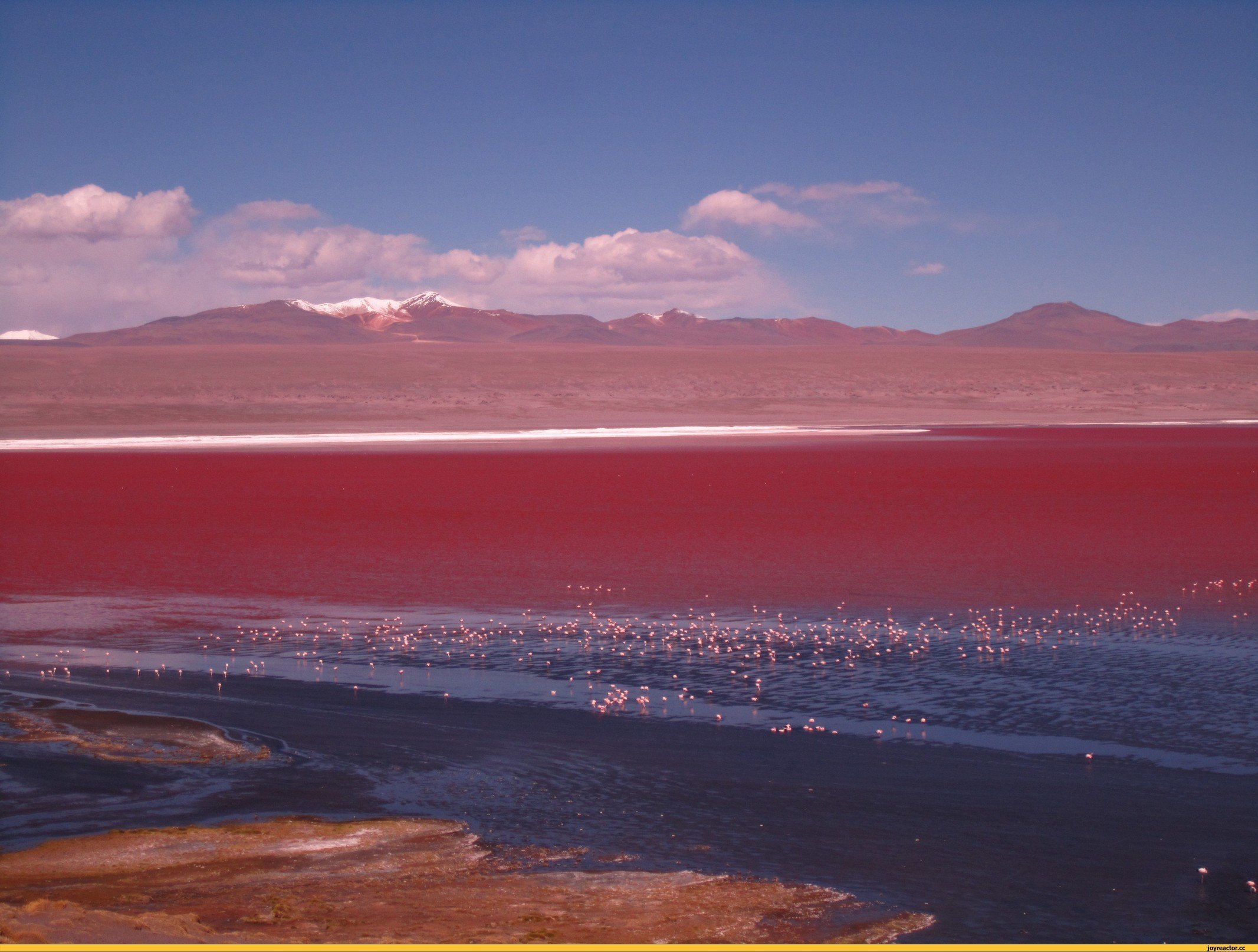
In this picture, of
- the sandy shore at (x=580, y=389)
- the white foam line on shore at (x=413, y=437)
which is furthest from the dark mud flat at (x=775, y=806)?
the sandy shore at (x=580, y=389)

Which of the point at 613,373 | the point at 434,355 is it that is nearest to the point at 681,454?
the point at 613,373

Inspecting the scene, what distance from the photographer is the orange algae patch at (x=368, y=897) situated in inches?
187

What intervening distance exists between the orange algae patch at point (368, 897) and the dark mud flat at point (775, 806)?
0.20 m

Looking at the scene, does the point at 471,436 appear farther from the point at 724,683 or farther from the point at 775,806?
the point at 775,806

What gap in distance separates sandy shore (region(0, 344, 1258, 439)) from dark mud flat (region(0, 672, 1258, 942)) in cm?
4704

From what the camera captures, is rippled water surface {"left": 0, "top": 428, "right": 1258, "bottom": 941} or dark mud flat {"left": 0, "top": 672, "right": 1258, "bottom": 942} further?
rippled water surface {"left": 0, "top": 428, "right": 1258, "bottom": 941}

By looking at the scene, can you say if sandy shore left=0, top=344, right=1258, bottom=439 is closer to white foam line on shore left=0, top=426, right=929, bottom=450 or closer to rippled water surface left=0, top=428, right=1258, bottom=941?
white foam line on shore left=0, top=426, right=929, bottom=450

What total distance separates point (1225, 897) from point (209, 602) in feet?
34.4

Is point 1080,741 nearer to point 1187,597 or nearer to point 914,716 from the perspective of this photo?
point 914,716

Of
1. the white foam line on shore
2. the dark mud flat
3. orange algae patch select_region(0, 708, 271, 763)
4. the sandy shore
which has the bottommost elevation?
the dark mud flat

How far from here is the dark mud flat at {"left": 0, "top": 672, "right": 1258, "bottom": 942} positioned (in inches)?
210

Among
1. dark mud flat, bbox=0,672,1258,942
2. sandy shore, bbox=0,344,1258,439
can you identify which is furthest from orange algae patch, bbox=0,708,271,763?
sandy shore, bbox=0,344,1258,439

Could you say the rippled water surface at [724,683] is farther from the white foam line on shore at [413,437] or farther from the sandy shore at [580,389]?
the sandy shore at [580,389]

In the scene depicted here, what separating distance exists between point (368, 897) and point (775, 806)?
90.9 inches
